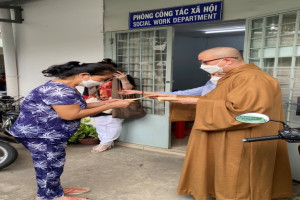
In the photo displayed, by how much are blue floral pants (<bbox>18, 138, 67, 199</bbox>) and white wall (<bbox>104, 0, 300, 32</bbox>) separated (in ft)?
8.78

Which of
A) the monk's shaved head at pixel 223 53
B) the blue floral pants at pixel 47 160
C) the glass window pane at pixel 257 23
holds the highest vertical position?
the glass window pane at pixel 257 23

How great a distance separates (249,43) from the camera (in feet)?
11.6

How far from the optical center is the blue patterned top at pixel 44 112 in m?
2.28

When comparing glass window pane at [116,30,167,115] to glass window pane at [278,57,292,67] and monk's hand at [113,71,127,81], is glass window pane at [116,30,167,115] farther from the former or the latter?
glass window pane at [278,57,292,67]

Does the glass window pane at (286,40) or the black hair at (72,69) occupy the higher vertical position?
the glass window pane at (286,40)

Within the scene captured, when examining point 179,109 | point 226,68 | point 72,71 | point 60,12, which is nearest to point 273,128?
point 226,68

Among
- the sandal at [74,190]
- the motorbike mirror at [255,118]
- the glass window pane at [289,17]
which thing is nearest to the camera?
the motorbike mirror at [255,118]

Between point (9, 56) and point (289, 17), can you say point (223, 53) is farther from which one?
point (9, 56)

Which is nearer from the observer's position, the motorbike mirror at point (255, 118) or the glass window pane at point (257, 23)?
the motorbike mirror at point (255, 118)

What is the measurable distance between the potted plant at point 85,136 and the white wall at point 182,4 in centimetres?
187

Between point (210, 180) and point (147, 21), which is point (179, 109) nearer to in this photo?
point (210, 180)

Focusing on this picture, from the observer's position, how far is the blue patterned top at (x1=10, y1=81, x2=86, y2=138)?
228 centimetres

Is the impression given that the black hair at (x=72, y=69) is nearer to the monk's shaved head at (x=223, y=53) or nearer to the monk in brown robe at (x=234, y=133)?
the monk in brown robe at (x=234, y=133)

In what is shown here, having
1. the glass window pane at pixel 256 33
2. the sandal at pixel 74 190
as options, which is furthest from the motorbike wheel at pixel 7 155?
the glass window pane at pixel 256 33
